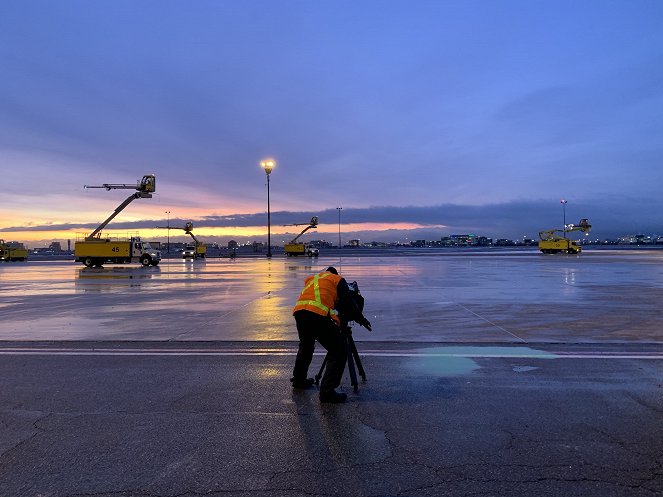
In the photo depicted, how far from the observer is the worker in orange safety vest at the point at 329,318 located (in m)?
5.70

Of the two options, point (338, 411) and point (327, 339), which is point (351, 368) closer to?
point (327, 339)

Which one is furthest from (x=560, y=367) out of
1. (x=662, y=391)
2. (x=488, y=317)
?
(x=488, y=317)

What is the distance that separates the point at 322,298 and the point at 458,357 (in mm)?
3104

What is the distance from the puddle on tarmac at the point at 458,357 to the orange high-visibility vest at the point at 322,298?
2.00 metres

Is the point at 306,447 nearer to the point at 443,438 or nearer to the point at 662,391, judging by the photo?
the point at 443,438

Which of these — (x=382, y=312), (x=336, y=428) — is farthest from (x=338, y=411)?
(x=382, y=312)

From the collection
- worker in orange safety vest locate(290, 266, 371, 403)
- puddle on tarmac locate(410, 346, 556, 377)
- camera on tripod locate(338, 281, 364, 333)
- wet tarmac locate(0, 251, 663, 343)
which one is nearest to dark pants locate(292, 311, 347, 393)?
worker in orange safety vest locate(290, 266, 371, 403)

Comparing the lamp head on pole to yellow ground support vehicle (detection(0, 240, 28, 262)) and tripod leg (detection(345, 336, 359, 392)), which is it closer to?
yellow ground support vehicle (detection(0, 240, 28, 262))

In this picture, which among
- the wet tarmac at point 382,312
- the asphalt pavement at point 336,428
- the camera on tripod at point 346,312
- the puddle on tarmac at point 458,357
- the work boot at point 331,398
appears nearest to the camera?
the asphalt pavement at point 336,428

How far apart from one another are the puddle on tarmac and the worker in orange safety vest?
1.75m

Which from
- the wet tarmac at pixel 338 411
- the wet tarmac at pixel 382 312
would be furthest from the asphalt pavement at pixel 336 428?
the wet tarmac at pixel 382 312

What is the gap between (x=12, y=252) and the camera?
5878 cm

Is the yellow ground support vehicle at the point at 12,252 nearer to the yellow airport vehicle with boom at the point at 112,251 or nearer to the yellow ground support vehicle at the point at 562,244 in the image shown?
the yellow airport vehicle with boom at the point at 112,251

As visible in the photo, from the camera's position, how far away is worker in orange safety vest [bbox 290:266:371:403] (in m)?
5.70
